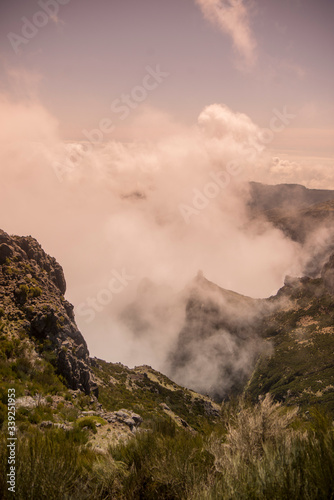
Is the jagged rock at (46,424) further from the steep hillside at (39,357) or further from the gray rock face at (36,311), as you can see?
the gray rock face at (36,311)

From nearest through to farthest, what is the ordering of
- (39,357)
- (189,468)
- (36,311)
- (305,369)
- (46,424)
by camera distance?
(189,468) → (46,424) → (39,357) → (36,311) → (305,369)

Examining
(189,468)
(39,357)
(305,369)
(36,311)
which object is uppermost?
(305,369)

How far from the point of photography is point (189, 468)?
8258 millimetres

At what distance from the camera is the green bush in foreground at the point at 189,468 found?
6449 mm

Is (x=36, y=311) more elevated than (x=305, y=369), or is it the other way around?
(x=305, y=369)

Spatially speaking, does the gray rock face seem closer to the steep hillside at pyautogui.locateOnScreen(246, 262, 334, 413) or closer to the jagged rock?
the jagged rock

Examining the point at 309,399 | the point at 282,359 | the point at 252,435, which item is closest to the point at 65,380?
the point at 252,435

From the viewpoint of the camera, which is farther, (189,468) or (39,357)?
(39,357)

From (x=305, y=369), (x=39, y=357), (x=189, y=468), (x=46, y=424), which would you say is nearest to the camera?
(x=189, y=468)

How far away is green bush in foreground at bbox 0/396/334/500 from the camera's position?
6.45 meters

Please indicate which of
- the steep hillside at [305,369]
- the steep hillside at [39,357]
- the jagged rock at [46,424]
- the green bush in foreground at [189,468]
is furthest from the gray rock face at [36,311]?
the steep hillside at [305,369]

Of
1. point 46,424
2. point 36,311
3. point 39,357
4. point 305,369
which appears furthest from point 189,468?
point 305,369

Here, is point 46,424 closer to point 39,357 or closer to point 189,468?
point 189,468

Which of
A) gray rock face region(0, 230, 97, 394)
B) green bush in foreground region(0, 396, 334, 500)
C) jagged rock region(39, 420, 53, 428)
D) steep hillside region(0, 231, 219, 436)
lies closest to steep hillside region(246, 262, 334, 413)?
gray rock face region(0, 230, 97, 394)
